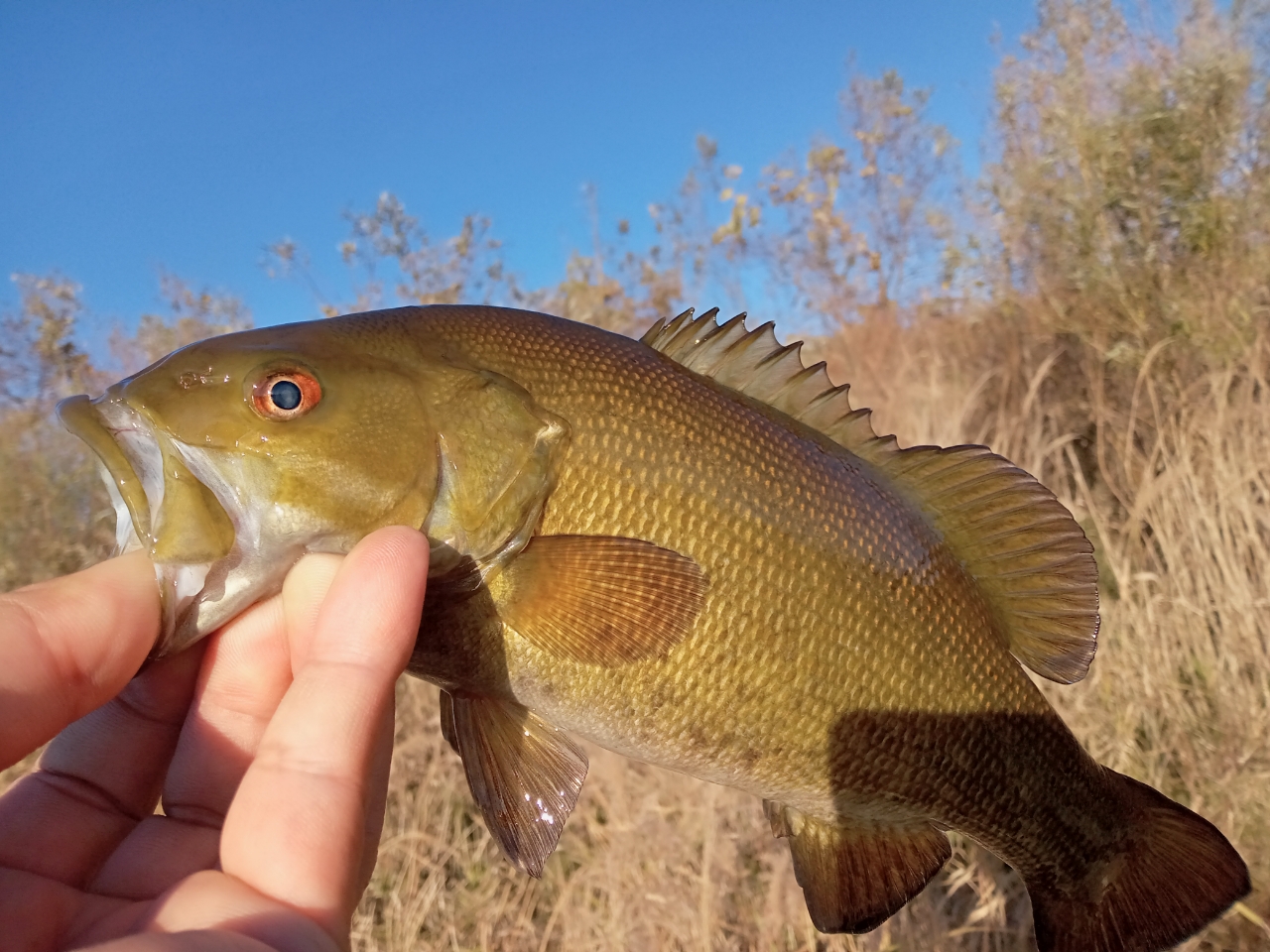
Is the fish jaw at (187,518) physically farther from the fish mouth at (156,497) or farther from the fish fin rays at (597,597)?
the fish fin rays at (597,597)

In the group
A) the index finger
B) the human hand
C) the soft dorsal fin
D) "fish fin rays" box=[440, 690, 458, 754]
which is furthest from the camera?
the soft dorsal fin

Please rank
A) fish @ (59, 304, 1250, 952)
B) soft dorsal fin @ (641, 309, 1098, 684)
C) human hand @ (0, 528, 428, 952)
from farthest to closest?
1. soft dorsal fin @ (641, 309, 1098, 684)
2. fish @ (59, 304, 1250, 952)
3. human hand @ (0, 528, 428, 952)

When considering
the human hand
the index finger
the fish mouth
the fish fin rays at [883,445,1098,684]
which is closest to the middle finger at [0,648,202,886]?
the human hand

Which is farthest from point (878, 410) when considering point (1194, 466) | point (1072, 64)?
point (1072, 64)

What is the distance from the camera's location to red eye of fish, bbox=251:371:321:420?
1.22 m

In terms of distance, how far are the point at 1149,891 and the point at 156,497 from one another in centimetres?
199

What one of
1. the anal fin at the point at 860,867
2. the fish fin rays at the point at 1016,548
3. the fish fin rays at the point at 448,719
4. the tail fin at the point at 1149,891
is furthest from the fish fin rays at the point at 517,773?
the tail fin at the point at 1149,891

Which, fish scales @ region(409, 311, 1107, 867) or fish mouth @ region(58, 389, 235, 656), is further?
fish scales @ region(409, 311, 1107, 867)

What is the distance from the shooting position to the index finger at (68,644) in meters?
1.07

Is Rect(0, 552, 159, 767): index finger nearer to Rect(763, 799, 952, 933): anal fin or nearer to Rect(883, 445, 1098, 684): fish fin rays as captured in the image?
Rect(763, 799, 952, 933): anal fin

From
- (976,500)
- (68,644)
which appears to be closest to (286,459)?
(68,644)

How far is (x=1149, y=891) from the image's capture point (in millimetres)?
1561

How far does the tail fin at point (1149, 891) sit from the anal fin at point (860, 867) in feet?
0.93

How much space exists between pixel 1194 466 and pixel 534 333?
13.5ft
